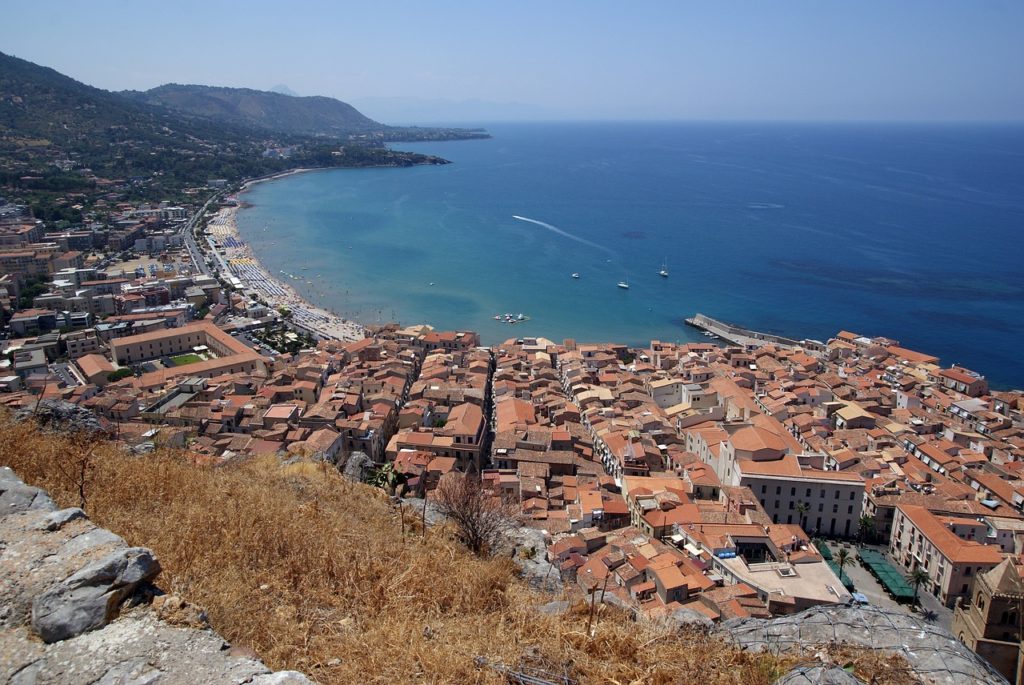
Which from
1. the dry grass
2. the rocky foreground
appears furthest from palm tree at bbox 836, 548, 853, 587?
the rocky foreground

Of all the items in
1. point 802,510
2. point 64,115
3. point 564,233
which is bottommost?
point 802,510

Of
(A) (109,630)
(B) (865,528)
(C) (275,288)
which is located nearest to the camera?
(A) (109,630)

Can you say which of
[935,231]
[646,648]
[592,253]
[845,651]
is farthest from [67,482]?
[935,231]

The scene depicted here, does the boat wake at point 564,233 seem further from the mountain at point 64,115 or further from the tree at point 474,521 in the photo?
the mountain at point 64,115

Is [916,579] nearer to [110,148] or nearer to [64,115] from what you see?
[110,148]

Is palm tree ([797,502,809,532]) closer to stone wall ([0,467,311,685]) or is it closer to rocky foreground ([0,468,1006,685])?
rocky foreground ([0,468,1006,685])

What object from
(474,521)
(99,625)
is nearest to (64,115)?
(474,521)
